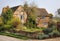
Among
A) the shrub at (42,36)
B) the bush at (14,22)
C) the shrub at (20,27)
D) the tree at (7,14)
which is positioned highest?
the tree at (7,14)

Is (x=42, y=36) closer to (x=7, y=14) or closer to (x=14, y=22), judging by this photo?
(x=14, y=22)

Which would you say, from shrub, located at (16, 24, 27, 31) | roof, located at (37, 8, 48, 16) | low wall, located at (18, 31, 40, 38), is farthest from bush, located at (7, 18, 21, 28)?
roof, located at (37, 8, 48, 16)

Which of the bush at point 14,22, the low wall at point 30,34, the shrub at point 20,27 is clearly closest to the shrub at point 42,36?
the low wall at point 30,34

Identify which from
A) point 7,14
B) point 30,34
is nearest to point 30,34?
point 30,34

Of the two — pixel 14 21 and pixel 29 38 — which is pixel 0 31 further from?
pixel 29 38

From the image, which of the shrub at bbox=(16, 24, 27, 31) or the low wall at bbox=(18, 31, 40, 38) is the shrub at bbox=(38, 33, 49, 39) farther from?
the shrub at bbox=(16, 24, 27, 31)

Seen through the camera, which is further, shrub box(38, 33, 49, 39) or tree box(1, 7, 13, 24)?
tree box(1, 7, 13, 24)

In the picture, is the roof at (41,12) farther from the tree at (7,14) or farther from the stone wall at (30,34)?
the tree at (7,14)

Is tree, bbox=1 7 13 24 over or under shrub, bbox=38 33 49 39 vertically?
over

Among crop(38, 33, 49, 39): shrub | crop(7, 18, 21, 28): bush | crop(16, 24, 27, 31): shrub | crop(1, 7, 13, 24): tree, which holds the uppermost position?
crop(1, 7, 13, 24): tree

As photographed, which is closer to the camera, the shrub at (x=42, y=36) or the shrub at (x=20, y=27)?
the shrub at (x=42, y=36)

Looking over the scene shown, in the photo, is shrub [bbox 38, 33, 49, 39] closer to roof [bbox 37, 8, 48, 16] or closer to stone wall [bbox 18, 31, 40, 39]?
stone wall [bbox 18, 31, 40, 39]

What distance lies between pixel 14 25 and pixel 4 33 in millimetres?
401

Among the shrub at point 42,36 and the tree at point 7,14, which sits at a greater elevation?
the tree at point 7,14
